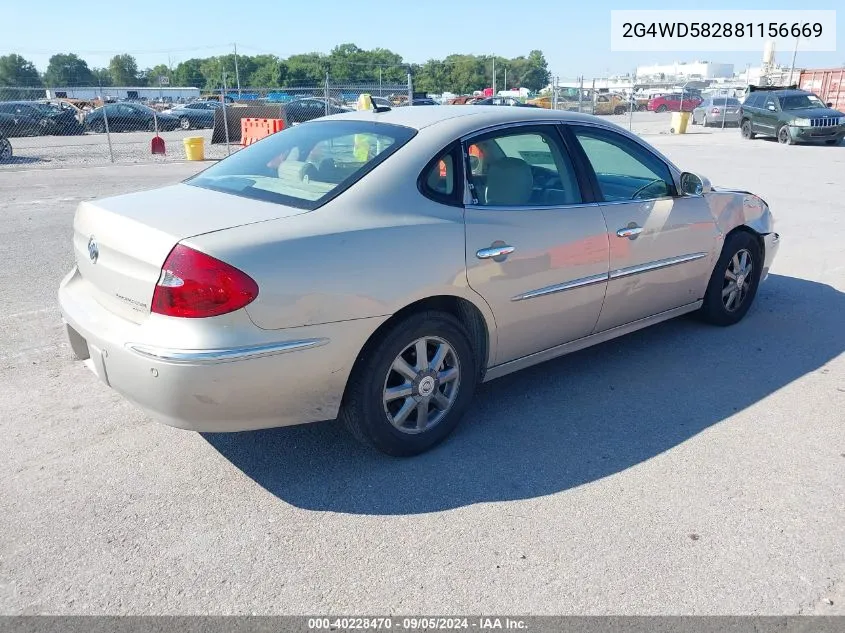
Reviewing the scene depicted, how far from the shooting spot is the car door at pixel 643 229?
163 inches

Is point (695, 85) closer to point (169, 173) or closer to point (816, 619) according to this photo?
point (169, 173)

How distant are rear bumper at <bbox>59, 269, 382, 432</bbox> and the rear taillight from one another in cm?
4

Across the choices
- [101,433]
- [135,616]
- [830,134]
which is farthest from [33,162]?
[830,134]

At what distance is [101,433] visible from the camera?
11.8 feet

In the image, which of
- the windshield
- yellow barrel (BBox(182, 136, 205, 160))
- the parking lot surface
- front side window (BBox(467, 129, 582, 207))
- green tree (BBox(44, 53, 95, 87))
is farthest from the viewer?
green tree (BBox(44, 53, 95, 87))

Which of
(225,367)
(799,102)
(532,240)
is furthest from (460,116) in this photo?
(799,102)

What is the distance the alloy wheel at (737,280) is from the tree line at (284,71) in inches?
2053

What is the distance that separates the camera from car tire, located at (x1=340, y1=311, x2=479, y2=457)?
10.4 ft

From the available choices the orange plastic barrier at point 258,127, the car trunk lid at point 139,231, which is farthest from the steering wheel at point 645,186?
the orange plastic barrier at point 258,127

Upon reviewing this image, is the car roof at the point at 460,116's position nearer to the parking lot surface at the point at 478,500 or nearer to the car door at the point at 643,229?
the car door at the point at 643,229

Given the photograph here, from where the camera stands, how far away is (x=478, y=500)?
3.09 m

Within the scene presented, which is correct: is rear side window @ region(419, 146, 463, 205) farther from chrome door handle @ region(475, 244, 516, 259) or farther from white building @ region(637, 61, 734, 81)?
white building @ region(637, 61, 734, 81)

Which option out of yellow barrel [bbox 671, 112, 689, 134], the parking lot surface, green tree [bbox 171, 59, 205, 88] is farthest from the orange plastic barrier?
green tree [bbox 171, 59, 205, 88]

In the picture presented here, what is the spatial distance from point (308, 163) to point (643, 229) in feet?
6.61
